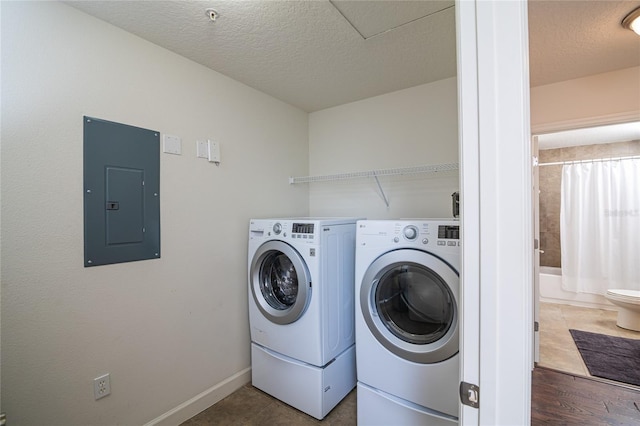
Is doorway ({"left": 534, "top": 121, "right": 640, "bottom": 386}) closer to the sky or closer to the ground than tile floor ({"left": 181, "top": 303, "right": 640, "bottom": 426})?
closer to the sky

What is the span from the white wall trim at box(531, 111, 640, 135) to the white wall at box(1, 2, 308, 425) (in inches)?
90.2

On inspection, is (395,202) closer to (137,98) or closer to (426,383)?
(426,383)

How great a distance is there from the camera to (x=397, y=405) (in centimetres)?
153

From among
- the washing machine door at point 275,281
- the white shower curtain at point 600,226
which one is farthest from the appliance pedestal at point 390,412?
the white shower curtain at point 600,226

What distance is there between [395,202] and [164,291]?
6.01 feet

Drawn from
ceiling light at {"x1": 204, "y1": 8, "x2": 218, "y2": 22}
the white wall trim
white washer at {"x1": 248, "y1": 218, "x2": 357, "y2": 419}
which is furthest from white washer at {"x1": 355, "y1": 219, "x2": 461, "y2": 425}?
the white wall trim

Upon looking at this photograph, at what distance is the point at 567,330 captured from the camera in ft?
9.84

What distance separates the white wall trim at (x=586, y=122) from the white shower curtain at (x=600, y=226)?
221 cm

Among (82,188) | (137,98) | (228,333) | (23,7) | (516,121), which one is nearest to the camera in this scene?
(516,121)

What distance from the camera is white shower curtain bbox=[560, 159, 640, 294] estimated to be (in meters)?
3.48

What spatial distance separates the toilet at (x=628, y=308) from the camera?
285 cm

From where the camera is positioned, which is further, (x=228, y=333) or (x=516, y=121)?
(x=228, y=333)

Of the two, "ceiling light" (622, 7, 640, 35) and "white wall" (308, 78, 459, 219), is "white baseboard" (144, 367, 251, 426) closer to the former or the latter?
"white wall" (308, 78, 459, 219)

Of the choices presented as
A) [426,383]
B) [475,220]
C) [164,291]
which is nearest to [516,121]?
[475,220]
